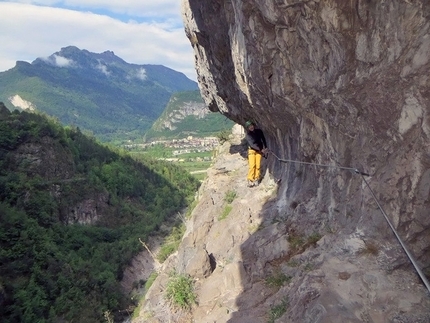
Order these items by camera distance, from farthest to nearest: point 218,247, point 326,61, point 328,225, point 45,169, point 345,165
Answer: point 45,169, point 218,247, point 328,225, point 345,165, point 326,61

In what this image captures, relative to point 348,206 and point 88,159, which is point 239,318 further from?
point 88,159

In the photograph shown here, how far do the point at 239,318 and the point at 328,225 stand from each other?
112 inches

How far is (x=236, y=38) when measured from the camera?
425 inches

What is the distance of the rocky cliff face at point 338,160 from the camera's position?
6.17 metres

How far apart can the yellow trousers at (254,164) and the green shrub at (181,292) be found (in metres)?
4.99

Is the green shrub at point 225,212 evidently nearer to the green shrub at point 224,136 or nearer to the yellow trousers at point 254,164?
the yellow trousers at point 254,164

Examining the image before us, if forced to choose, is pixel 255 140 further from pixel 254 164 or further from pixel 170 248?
pixel 170 248

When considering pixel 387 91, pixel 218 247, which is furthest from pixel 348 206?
pixel 218 247

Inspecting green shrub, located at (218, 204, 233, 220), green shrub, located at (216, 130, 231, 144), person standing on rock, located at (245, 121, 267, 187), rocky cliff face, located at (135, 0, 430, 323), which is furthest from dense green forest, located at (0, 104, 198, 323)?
rocky cliff face, located at (135, 0, 430, 323)

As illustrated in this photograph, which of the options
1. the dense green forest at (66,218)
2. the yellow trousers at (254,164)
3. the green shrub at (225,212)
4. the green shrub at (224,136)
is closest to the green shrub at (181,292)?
the green shrub at (225,212)

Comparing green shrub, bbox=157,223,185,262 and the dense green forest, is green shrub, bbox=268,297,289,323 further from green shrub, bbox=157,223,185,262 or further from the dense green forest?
the dense green forest

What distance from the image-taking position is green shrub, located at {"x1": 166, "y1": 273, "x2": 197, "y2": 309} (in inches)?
399

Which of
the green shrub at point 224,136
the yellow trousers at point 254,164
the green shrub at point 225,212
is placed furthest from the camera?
the green shrub at point 224,136

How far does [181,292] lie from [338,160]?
210 inches
